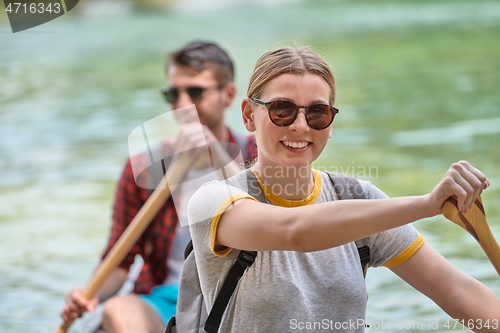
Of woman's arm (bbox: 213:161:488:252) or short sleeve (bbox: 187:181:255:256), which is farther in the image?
short sleeve (bbox: 187:181:255:256)

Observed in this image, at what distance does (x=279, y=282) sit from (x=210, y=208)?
0.22m

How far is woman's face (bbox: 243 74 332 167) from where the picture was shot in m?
1.68

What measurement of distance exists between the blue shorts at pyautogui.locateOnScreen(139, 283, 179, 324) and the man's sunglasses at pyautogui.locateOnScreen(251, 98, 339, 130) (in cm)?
114

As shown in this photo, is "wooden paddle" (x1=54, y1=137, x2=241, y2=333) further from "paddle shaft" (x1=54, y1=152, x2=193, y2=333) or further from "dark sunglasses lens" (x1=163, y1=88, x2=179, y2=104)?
"dark sunglasses lens" (x1=163, y1=88, x2=179, y2=104)

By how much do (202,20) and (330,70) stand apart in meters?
18.6

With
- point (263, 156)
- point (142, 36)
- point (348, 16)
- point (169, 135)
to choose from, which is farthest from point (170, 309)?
point (348, 16)

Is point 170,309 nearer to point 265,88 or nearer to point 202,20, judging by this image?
point 265,88

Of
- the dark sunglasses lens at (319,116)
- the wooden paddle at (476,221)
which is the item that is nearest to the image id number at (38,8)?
the dark sunglasses lens at (319,116)

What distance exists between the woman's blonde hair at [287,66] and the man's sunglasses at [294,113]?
68mm

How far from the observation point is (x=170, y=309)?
2.61 m

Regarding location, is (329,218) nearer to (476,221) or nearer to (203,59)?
(476,221)
